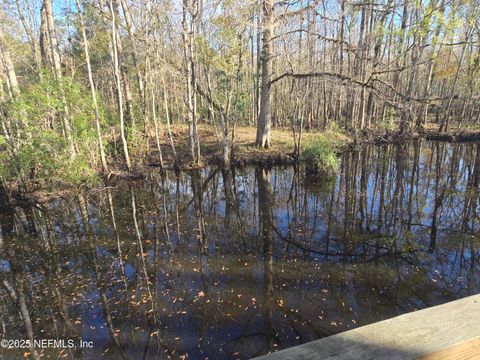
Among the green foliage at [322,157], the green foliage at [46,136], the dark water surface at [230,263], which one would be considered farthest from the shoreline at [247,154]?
the green foliage at [322,157]

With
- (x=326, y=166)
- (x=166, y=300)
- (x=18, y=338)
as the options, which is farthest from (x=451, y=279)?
(x=326, y=166)

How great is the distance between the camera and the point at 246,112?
92.9ft

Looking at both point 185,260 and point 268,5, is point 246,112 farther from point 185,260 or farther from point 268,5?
point 185,260

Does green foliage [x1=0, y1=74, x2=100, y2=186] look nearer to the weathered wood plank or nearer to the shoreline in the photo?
the shoreline

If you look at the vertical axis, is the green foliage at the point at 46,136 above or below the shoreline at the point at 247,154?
above

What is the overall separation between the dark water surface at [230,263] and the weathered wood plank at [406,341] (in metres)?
3.60

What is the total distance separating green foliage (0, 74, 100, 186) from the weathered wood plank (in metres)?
12.6

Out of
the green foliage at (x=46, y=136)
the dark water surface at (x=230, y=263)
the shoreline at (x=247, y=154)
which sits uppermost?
the green foliage at (x=46, y=136)

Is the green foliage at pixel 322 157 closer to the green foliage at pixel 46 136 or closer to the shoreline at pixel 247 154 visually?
the shoreline at pixel 247 154

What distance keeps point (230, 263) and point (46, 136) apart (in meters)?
9.03

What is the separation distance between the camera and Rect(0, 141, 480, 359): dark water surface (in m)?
4.62

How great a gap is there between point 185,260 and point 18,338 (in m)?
3.17

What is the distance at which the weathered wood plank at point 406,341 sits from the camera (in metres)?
0.95

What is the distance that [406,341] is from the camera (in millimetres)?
994
